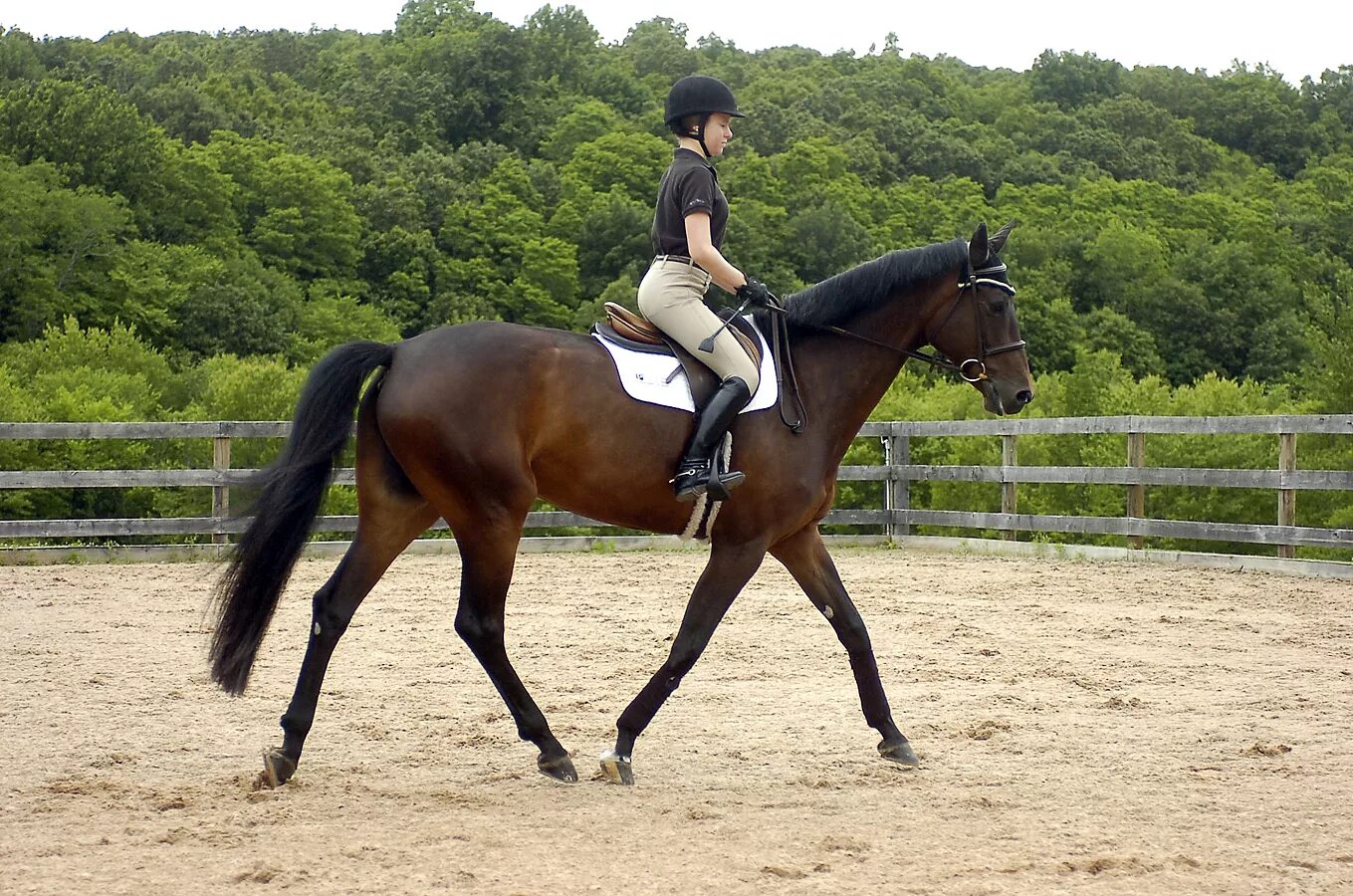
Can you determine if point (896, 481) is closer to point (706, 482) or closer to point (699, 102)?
point (699, 102)

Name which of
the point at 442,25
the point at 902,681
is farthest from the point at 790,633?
the point at 442,25

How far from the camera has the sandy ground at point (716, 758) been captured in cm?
367

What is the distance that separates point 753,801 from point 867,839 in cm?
59

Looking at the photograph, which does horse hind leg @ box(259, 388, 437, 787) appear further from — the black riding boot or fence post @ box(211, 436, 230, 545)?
fence post @ box(211, 436, 230, 545)

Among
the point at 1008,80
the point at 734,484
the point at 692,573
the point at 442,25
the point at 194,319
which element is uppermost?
the point at 442,25

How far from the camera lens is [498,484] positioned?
16.2 feet

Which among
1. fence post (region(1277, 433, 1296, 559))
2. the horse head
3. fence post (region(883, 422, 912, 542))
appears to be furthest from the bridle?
fence post (region(883, 422, 912, 542))

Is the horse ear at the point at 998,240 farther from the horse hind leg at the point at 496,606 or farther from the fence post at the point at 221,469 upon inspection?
the fence post at the point at 221,469

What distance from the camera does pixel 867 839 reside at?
3.98 m

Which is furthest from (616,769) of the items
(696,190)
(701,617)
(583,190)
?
(583,190)

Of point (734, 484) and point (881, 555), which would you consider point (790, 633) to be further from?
point (881, 555)

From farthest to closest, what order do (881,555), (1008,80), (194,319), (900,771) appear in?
(1008,80) → (194,319) → (881,555) → (900,771)

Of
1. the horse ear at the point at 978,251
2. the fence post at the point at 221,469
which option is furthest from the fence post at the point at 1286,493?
the fence post at the point at 221,469

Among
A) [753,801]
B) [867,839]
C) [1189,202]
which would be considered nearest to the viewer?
[867,839]
